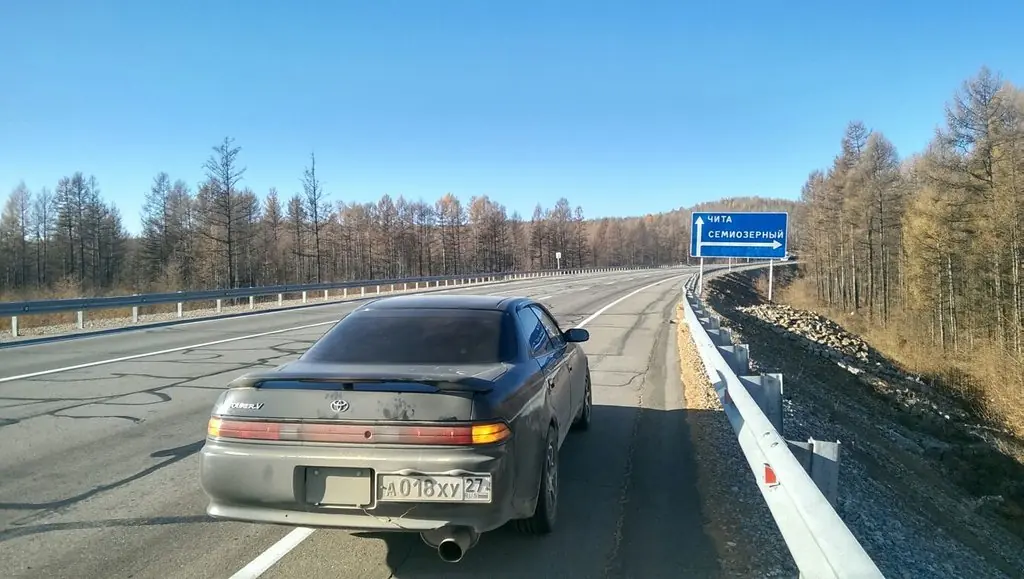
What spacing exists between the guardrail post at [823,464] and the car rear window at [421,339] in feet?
6.32

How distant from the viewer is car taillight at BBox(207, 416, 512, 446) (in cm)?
322

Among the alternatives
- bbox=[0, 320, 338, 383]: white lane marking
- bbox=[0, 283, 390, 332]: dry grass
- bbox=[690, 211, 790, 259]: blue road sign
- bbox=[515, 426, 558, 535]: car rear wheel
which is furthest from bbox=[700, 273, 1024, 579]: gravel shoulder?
bbox=[0, 283, 390, 332]: dry grass

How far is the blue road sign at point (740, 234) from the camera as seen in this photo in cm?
A: 2194

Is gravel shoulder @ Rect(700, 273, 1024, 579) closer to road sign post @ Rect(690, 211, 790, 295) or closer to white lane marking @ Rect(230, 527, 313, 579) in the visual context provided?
road sign post @ Rect(690, 211, 790, 295)

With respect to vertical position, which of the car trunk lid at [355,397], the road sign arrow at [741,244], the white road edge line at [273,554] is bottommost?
the white road edge line at [273,554]

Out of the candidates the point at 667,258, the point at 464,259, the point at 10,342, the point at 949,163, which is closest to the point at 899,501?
the point at 10,342

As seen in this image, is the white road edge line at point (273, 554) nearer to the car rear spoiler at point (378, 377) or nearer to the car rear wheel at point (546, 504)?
the car rear spoiler at point (378, 377)

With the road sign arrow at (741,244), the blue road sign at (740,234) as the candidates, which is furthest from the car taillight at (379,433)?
the road sign arrow at (741,244)

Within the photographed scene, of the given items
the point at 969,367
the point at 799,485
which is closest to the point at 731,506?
the point at 799,485

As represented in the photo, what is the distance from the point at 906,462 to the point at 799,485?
31.1ft

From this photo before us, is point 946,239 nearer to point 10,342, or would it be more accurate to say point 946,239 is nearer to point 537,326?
point 537,326

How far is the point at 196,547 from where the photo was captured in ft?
12.7

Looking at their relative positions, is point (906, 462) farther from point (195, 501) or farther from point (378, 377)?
point (195, 501)

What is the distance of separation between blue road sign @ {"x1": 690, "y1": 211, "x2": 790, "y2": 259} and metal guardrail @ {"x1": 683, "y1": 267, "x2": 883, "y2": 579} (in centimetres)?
1754
